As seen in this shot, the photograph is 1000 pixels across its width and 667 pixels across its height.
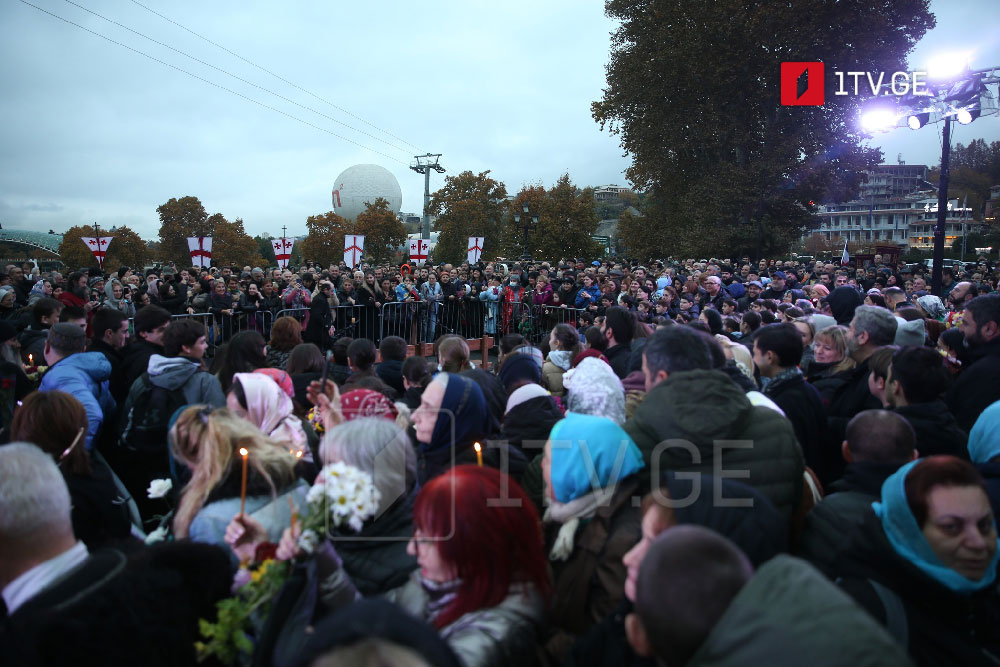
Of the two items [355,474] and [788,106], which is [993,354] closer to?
[355,474]

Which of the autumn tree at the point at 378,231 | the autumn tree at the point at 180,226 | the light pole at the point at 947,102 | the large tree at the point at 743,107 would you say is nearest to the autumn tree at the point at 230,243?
the autumn tree at the point at 180,226

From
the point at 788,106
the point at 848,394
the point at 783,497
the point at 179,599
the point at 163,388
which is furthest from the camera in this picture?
the point at 788,106

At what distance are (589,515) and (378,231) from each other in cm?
5670

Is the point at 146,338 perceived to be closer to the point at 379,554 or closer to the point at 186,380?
the point at 186,380

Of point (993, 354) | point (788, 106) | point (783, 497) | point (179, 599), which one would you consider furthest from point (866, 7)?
point (179, 599)

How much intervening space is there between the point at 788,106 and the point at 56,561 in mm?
29471

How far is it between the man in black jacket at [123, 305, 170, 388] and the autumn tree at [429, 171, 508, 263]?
44.2 meters

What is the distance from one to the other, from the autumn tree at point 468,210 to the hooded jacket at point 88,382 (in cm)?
4471

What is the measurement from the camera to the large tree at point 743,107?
928 inches

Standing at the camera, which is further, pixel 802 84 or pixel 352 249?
pixel 802 84

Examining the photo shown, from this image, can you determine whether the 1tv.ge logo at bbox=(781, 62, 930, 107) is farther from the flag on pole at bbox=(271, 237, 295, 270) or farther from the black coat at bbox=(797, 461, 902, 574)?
the black coat at bbox=(797, 461, 902, 574)

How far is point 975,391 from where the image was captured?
4.13m

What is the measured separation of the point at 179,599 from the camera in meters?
1.93

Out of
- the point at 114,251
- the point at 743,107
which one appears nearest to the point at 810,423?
the point at 743,107
